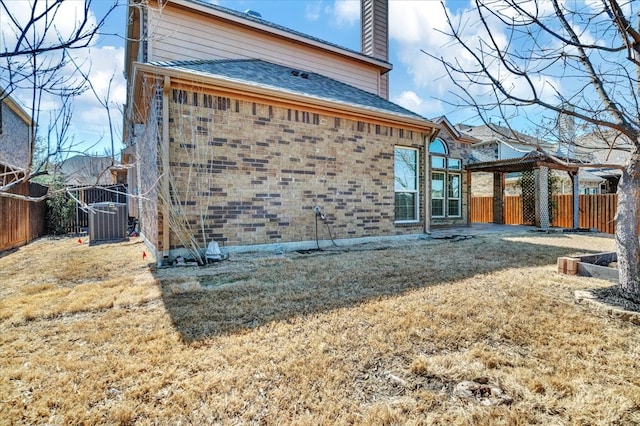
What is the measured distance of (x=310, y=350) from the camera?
244 centimetres

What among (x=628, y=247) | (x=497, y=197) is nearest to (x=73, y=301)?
(x=628, y=247)

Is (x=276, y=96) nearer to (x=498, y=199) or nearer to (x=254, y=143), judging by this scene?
(x=254, y=143)

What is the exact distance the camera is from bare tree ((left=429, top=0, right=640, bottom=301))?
3.14 meters

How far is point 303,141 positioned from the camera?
7141mm

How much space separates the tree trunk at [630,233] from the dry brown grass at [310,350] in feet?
1.85

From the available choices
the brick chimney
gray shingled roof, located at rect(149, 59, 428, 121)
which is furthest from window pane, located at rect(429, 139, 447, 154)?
gray shingled roof, located at rect(149, 59, 428, 121)

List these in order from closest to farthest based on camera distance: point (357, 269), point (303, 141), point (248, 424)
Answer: point (248, 424), point (357, 269), point (303, 141)

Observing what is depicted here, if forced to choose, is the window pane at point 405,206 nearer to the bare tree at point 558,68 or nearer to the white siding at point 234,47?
the bare tree at point 558,68

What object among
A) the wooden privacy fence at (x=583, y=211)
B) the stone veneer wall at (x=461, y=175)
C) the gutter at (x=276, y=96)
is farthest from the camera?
the wooden privacy fence at (x=583, y=211)

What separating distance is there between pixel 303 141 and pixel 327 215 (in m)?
1.76

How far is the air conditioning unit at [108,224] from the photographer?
8805 mm

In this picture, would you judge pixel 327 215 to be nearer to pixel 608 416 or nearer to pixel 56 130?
pixel 56 130

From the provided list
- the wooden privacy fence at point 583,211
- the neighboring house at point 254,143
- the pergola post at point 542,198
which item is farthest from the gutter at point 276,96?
the wooden privacy fence at point 583,211

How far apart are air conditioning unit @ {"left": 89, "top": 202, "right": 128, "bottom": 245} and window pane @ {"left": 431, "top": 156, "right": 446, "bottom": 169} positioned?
1032cm
